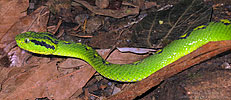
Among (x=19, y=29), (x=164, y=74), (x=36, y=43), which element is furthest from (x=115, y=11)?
(x=164, y=74)

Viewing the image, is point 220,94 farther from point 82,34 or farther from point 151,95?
point 82,34

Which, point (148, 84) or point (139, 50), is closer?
point (148, 84)

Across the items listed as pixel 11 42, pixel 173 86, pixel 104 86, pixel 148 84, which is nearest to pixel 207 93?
pixel 173 86

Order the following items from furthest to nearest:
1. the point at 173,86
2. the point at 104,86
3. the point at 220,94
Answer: the point at 104,86 < the point at 173,86 < the point at 220,94

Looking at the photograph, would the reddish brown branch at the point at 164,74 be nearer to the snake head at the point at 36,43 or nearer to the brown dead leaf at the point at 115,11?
the snake head at the point at 36,43

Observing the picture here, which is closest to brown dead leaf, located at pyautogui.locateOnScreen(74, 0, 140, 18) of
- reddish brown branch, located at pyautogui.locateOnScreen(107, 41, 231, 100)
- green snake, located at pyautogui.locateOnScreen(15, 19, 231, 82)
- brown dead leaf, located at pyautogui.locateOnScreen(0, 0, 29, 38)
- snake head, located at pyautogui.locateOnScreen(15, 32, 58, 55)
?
green snake, located at pyautogui.locateOnScreen(15, 19, 231, 82)

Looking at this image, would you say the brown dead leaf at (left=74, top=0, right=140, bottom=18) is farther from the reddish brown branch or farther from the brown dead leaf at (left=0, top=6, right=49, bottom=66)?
the reddish brown branch

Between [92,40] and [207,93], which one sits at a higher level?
[207,93]

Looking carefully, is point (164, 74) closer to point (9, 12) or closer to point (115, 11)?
point (115, 11)

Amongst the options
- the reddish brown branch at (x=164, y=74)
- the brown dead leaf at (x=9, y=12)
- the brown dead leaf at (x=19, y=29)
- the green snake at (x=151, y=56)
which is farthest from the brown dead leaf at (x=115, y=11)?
the reddish brown branch at (x=164, y=74)
